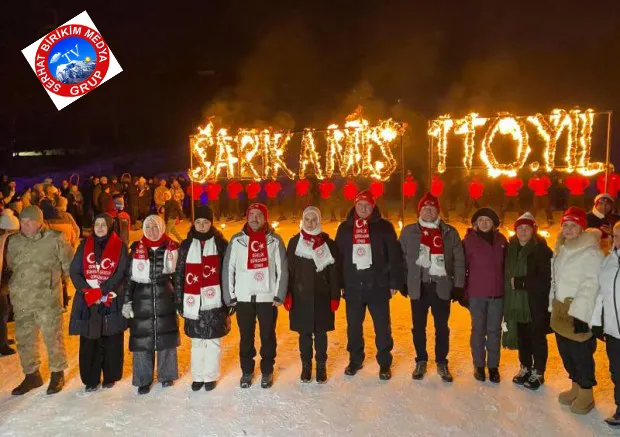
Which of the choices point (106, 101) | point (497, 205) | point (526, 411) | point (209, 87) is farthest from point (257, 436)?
point (106, 101)

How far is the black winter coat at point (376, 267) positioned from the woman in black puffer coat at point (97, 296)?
6.79 ft

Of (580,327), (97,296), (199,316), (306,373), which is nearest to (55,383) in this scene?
(97,296)

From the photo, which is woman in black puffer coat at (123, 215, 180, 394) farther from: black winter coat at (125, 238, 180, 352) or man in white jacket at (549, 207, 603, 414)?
man in white jacket at (549, 207, 603, 414)

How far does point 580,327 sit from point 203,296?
316cm

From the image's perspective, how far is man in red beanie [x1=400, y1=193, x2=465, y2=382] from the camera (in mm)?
5035

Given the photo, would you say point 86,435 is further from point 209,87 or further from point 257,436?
point 209,87

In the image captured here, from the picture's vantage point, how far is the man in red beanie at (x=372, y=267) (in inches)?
203

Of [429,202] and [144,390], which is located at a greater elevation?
[429,202]

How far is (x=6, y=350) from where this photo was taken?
6000mm

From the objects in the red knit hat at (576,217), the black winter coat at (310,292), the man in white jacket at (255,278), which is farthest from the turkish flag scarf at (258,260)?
the red knit hat at (576,217)

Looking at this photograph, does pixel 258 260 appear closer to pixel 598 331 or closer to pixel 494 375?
pixel 494 375

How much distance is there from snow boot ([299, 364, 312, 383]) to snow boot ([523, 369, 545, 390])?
77.0 inches

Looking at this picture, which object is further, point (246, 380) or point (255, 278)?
point (246, 380)

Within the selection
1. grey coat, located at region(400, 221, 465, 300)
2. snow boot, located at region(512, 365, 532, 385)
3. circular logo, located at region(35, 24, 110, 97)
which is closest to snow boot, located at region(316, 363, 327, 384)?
grey coat, located at region(400, 221, 465, 300)
